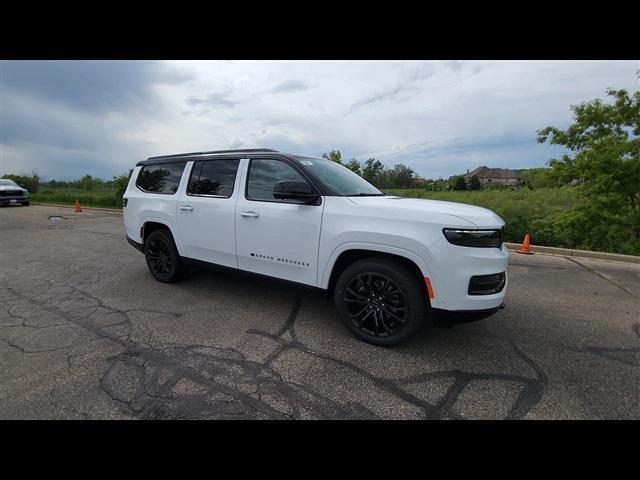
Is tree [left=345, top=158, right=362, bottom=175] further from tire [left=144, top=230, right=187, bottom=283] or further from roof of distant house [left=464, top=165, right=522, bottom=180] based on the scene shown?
roof of distant house [left=464, top=165, right=522, bottom=180]

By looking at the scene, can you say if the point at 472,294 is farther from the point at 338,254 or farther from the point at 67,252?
the point at 67,252

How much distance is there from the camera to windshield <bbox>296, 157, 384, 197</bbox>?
10.1 feet

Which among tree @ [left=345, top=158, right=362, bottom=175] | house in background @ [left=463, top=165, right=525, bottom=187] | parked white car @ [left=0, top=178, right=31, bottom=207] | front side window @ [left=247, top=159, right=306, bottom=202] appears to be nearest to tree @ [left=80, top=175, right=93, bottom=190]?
parked white car @ [left=0, top=178, right=31, bottom=207]

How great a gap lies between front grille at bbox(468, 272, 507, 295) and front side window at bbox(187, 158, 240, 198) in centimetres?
275

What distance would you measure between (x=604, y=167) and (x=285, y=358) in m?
9.13

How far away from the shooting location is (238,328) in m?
3.09

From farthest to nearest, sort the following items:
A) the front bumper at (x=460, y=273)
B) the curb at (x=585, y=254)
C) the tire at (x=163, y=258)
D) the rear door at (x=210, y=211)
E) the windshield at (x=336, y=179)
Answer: the curb at (x=585, y=254)
the tire at (x=163, y=258)
the rear door at (x=210, y=211)
the windshield at (x=336, y=179)
the front bumper at (x=460, y=273)

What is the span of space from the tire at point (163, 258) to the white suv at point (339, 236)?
0.30 ft

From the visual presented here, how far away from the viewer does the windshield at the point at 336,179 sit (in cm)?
306

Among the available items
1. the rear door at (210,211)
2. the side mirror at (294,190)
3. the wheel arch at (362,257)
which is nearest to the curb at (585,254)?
the wheel arch at (362,257)

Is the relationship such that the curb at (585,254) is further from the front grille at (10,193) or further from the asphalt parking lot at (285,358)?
the front grille at (10,193)

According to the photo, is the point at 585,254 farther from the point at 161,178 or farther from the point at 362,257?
the point at 161,178
